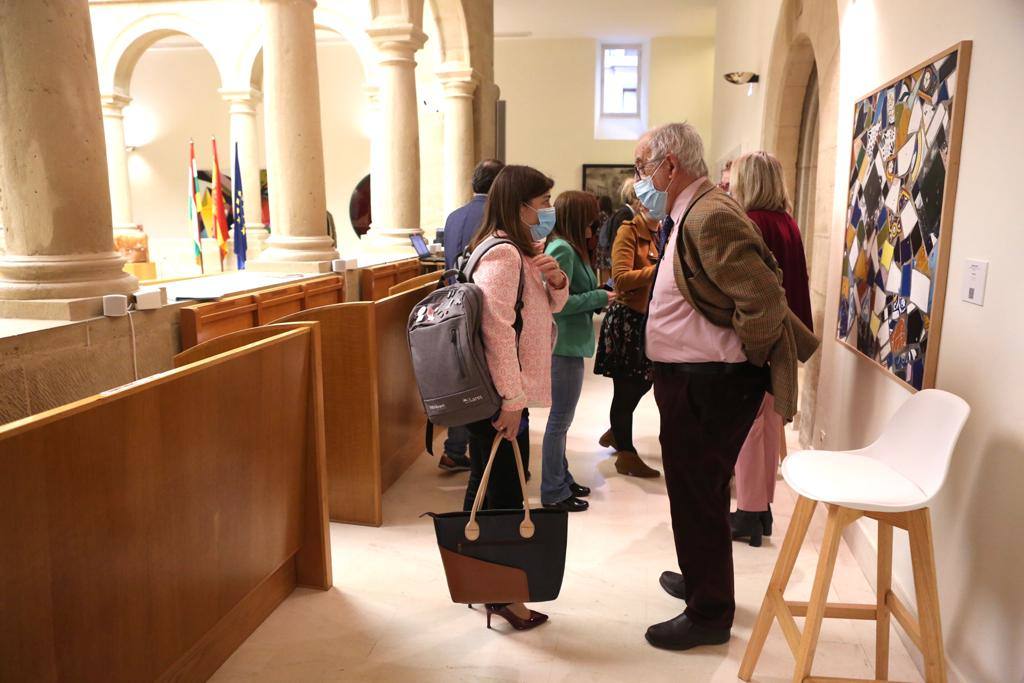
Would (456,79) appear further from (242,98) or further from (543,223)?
(543,223)

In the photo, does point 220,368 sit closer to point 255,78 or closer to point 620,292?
point 620,292

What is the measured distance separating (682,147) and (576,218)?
1.30 m

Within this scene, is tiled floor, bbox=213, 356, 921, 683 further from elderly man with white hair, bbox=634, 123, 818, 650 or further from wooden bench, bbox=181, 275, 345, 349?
wooden bench, bbox=181, 275, 345, 349

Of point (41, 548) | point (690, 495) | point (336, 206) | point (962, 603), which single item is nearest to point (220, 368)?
point (41, 548)

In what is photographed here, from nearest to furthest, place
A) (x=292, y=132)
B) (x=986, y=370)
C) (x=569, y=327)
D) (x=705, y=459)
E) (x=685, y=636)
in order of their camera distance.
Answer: (x=986, y=370) < (x=705, y=459) < (x=685, y=636) < (x=569, y=327) < (x=292, y=132)

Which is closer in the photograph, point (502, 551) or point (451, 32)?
point (502, 551)

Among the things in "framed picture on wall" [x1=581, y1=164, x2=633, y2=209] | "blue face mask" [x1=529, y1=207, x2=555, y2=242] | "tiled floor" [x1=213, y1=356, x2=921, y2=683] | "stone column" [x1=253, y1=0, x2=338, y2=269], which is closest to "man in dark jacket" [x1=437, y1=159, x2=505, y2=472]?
"tiled floor" [x1=213, y1=356, x2=921, y2=683]

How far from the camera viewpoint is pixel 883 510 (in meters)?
1.89

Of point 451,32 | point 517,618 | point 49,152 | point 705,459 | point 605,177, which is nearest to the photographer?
point 705,459

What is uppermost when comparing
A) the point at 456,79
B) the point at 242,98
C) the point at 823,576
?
the point at 242,98

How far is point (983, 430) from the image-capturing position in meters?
2.05

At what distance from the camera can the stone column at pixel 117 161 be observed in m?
10.3

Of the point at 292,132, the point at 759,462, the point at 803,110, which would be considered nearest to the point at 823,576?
the point at 759,462

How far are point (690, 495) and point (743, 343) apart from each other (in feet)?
1.78
